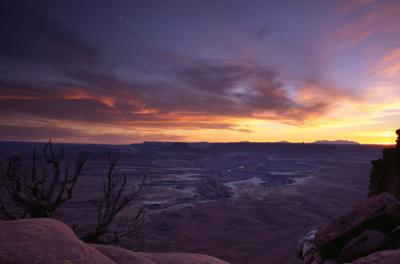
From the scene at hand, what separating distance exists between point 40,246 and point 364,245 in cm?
871

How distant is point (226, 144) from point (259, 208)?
146737 millimetres

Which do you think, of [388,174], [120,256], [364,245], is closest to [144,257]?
[120,256]

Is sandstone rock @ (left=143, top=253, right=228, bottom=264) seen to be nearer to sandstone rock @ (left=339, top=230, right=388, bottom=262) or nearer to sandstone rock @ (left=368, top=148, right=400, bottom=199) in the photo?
→ sandstone rock @ (left=339, top=230, right=388, bottom=262)

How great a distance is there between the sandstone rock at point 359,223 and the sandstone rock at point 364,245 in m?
A: 0.68

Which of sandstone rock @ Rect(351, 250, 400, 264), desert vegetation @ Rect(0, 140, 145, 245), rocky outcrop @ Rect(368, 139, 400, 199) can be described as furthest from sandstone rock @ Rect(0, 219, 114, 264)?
rocky outcrop @ Rect(368, 139, 400, 199)

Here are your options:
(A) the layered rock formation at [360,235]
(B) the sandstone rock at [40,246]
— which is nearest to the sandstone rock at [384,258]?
(A) the layered rock formation at [360,235]

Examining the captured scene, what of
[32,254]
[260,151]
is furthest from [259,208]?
[260,151]

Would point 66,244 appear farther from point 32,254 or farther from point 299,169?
point 299,169

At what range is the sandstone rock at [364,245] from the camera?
881 cm

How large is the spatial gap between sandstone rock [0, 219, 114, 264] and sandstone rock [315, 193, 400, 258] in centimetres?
782

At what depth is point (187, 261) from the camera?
314 inches

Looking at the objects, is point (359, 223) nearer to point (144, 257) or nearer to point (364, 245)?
point (364, 245)

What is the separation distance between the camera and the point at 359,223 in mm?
9977

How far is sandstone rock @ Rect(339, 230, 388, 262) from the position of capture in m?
8.81
